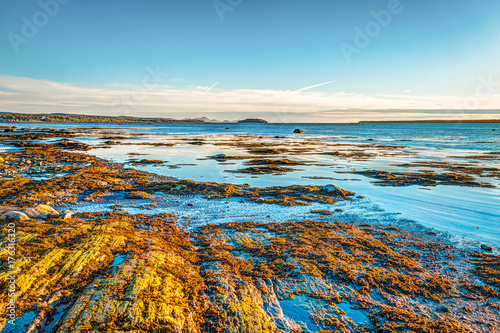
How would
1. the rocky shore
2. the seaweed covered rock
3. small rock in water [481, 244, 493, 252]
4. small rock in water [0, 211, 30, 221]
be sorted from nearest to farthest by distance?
the rocky shore
small rock in water [481, 244, 493, 252]
small rock in water [0, 211, 30, 221]
the seaweed covered rock

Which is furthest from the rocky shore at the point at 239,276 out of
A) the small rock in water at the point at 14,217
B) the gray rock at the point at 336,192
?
the gray rock at the point at 336,192

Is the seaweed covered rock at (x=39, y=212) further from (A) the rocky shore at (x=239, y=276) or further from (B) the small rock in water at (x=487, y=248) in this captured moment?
(B) the small rock in water at (x=487, y=248)

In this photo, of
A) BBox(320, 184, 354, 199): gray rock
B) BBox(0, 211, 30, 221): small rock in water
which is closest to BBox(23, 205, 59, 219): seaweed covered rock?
BBox(0, 211, 30, 221): small rock in water

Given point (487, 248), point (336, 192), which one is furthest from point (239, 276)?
point (336, 192)

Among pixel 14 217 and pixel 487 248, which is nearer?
pixel 487 248

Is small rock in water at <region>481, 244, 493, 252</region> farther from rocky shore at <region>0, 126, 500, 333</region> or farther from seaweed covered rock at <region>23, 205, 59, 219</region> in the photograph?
seaweed covered rock at <region>23, 205, 59, 219</region>

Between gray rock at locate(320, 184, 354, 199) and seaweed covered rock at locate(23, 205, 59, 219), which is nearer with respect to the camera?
seaweed covered rock at locate(23, 205, 59, 219)

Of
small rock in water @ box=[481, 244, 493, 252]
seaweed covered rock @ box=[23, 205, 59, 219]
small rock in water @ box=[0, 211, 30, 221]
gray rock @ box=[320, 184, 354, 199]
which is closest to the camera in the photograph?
small rock in water @ box=[481, 244, 493, 252]

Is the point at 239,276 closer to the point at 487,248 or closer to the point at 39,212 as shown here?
the point at 487,248

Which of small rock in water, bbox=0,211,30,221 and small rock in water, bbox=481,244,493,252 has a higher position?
small rock in water, bbox=0,211,30,221

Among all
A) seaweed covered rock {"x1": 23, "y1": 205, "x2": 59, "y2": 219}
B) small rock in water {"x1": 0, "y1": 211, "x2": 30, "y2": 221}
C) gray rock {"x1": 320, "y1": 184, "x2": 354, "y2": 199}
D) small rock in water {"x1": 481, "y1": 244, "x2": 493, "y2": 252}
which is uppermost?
small rock in water {"x1": 0, "y1": 211, "x2": 30, "y2": 221}

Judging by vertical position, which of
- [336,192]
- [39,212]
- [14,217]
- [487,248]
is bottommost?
[336,192]

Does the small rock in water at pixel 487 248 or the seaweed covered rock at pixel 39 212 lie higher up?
the seaweed covered rock at pixel 39 212

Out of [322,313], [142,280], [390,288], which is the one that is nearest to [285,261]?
[322,313]
